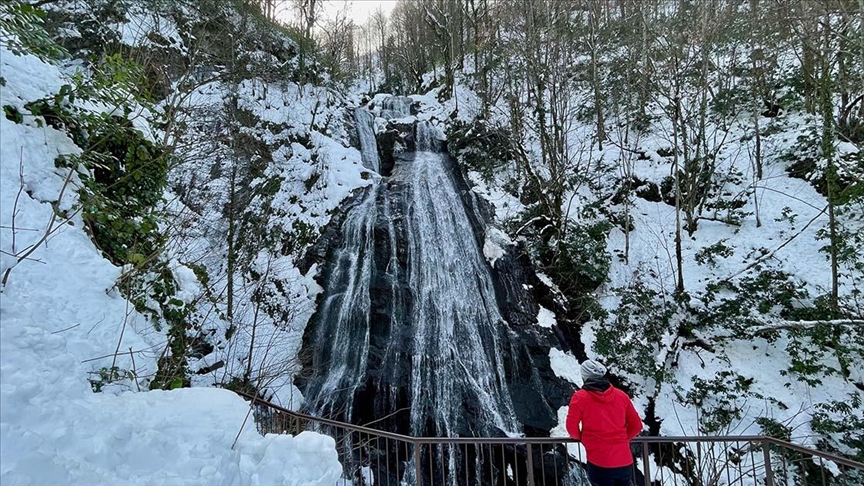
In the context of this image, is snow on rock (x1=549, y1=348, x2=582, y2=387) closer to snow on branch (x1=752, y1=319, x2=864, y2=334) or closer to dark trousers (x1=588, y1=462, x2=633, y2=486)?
snow on branch (x1=752, y1=319, x2=864, y2=334)

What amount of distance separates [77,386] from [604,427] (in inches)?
164

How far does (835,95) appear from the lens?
36.3 feet

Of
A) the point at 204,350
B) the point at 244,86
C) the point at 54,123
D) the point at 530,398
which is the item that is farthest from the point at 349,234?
the point at 244,86

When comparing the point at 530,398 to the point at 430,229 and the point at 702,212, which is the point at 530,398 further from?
the point at 702,212

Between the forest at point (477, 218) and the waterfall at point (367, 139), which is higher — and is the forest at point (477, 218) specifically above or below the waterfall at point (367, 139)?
below

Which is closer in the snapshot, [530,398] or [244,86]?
[530,398]

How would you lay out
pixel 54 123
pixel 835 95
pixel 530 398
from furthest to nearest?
pixel 835 95 → pixel 530 398 → pixel 54 123

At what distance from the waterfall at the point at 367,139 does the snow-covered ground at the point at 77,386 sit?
13.6 m

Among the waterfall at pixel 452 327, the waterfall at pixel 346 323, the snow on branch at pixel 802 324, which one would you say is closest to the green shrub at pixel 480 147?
the waterfall at pixel 452 327

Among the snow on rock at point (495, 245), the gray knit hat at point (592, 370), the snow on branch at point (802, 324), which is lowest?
the gray knit hat at point (592, 370)

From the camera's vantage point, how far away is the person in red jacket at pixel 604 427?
133 inches

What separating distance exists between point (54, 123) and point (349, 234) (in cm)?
857

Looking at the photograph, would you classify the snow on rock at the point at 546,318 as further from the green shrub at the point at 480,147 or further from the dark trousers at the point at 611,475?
the green shrub at the point at 480,147

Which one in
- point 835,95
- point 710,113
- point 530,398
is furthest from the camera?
point 710,113
